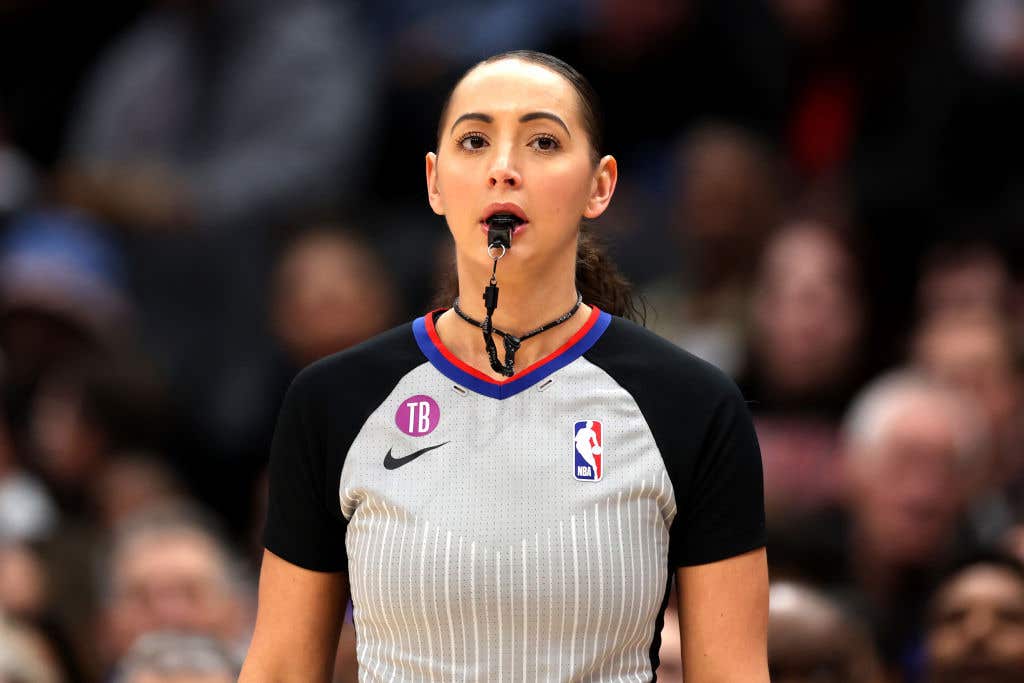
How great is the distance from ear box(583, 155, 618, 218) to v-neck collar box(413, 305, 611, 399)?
17 centimetres

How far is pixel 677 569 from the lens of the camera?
270cm

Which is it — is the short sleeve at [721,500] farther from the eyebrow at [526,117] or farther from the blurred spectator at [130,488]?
the blurred spectator at [130,488]

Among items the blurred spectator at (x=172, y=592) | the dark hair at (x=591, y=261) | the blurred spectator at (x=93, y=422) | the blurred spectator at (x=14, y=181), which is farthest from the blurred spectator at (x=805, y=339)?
the blurred spectator at (x=14, y=181)

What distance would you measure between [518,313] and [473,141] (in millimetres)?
284

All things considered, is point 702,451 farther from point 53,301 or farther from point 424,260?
point 53,301

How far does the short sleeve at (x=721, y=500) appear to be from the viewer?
265 cm

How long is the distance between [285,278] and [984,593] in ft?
11.8

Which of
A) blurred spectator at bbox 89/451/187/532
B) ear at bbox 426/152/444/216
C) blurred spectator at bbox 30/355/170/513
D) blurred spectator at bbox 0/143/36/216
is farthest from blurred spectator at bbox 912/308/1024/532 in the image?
blurred spectator at bbox 0/143/36/216

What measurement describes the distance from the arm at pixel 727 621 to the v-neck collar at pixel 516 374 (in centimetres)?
38

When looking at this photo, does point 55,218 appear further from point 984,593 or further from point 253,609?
point 984,593

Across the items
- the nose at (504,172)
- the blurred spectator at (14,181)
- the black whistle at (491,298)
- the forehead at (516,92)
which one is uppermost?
the blurred spectator at (14,181)

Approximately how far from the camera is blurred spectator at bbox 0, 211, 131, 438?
7.29 m

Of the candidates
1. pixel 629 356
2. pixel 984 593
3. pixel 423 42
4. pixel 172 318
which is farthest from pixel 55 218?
pixel 629 356

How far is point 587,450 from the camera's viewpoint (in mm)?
2643
